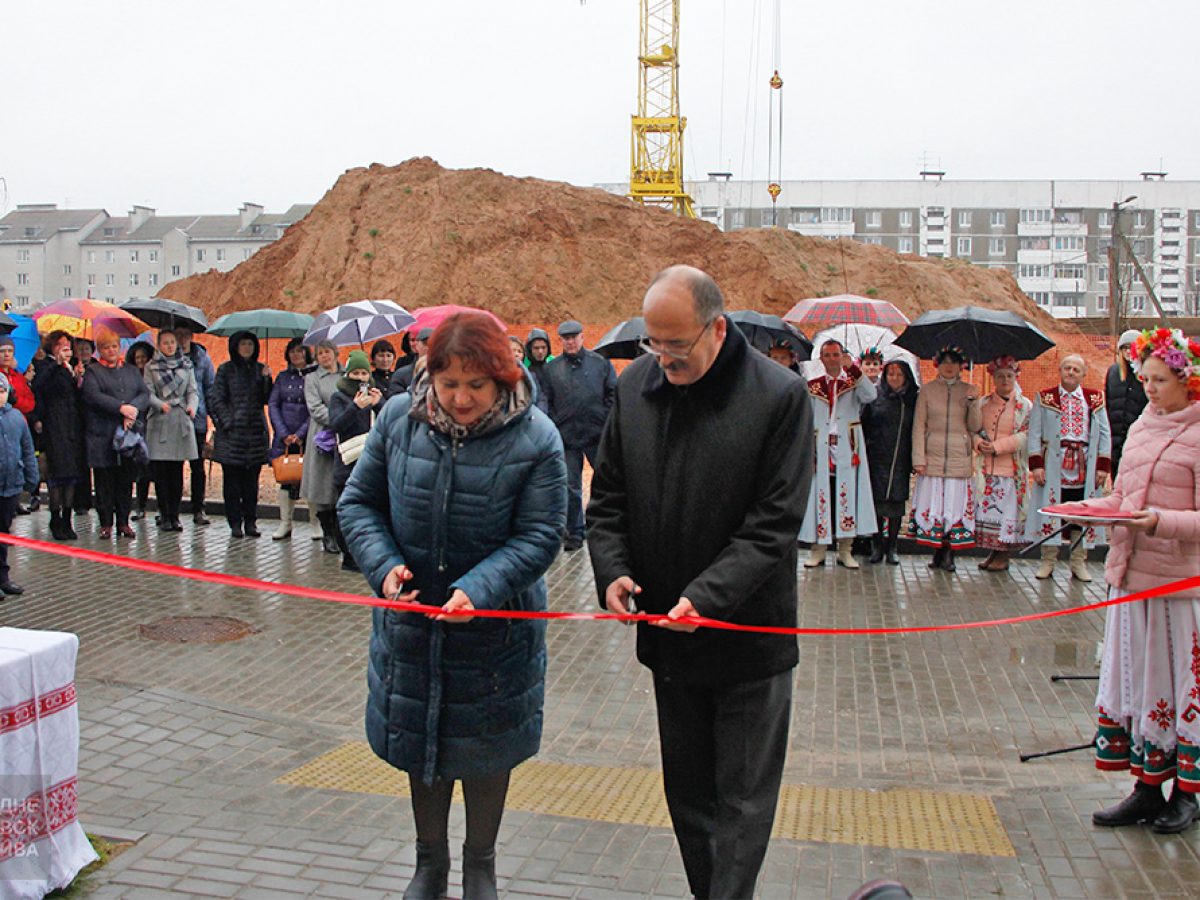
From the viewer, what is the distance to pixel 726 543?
3.52 meters

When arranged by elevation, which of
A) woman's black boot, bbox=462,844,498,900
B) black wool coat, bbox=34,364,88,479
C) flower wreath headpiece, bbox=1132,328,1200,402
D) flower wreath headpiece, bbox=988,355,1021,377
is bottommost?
woman's black boot, bbox=462,844,498,900

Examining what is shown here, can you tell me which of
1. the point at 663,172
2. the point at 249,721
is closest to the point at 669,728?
the point at 249,721

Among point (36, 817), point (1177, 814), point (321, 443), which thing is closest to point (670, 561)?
point (36, 817)

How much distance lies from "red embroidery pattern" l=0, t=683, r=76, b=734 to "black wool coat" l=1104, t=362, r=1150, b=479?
28.6 ft

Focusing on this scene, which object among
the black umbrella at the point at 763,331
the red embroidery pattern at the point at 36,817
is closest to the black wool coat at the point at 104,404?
the black umbrella at the point at 763,331

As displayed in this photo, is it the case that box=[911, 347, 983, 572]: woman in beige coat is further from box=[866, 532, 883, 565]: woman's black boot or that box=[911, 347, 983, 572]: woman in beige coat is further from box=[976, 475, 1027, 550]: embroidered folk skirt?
box=[866, 532, 883, 565]: woman's black boot

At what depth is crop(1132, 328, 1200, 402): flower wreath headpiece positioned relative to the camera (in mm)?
4734

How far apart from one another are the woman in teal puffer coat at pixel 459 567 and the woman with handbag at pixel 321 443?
7.14 metres

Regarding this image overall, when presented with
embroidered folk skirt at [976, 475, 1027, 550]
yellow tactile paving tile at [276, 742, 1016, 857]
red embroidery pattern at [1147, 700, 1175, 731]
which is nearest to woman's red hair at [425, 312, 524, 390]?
yellow tactile paving tile at [276, 742, 1016, 857]

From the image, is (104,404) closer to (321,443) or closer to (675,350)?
(321,443)

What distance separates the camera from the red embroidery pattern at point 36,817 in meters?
3.79

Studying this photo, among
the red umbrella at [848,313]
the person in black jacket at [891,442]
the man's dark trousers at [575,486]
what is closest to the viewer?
the person in black jacket at [891,442]

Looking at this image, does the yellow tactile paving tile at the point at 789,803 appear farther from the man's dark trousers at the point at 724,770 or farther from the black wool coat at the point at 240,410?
the black wool coat at the point at 240,410

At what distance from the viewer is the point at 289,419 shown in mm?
11633
